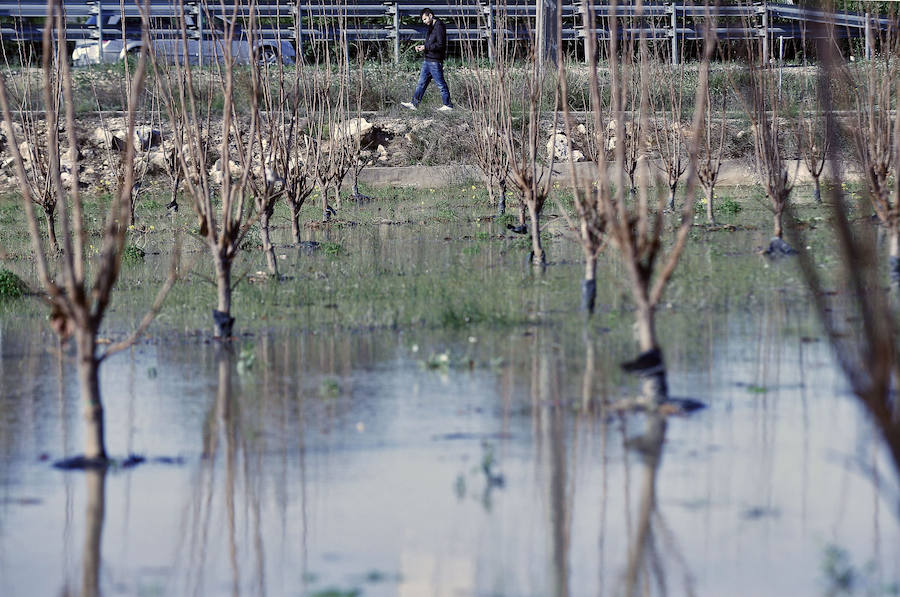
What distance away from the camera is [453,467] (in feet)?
16.1

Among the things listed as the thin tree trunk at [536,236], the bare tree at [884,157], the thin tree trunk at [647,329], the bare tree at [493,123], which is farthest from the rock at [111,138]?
the thin tree trunk at [647,329]

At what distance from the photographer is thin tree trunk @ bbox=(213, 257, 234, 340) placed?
794 cm

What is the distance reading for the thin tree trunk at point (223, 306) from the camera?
26.0 ft

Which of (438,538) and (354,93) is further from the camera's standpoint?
(354,93)

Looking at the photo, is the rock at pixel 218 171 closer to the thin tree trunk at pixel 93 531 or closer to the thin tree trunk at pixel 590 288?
the thin tree trunk at pixel 590 288

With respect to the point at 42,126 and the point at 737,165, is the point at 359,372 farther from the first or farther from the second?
the point at 42,126

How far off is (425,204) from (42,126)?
9555 mm

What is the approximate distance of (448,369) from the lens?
6.77 metres

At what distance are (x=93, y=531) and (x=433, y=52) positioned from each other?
19889mm

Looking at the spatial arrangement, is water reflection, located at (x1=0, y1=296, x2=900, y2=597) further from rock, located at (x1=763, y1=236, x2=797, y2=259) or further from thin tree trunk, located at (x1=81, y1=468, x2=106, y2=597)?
rock, located at (x1=763, y1=236, x2=797, y2=259)

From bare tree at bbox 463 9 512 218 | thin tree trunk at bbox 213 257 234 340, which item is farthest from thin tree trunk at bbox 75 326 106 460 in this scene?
bare tree at bbox 463 9 512 218

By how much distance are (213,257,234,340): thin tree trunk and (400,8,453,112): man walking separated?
50.2ft

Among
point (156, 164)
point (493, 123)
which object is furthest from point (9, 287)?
point (156, 164)

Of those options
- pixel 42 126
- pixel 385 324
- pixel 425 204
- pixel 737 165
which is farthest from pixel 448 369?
pixel 42 126
